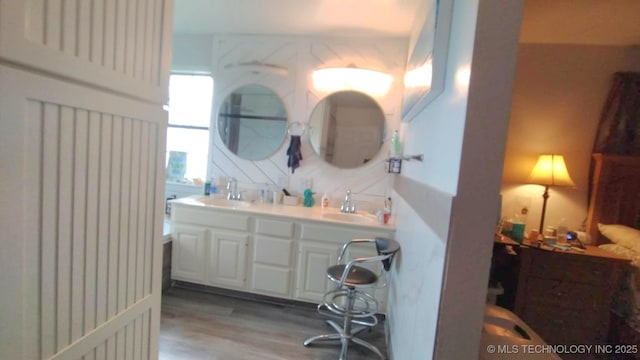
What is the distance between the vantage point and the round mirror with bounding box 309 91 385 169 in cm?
283

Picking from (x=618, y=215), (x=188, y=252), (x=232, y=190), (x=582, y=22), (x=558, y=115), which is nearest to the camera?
(x=582, y=22)

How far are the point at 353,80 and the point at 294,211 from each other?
1.34 metres

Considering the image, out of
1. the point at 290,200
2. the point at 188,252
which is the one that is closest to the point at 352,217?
the point at 290,200

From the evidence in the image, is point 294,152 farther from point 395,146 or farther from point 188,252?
point 188,252

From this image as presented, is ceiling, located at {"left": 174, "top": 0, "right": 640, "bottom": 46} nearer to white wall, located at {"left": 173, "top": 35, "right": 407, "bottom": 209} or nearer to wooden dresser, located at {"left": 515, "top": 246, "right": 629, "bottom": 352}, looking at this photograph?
white wall, located at {"left": 173, "top": 35, "right": 407, "bottom": 209}

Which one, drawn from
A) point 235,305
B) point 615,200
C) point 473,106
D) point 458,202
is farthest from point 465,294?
point 235,305

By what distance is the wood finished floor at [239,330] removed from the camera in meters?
2.00

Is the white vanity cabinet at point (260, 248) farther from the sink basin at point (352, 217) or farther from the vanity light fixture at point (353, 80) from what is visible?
the vanity light fixture at point (353, 80)

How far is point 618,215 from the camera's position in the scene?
6.81ft

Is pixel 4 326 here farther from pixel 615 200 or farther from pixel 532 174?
pixel 615 200

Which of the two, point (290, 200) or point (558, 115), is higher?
point (558, 115)

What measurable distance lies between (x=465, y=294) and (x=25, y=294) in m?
1.05

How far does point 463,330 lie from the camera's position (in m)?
0.85

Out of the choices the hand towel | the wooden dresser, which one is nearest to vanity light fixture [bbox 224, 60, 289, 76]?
the hand towel
